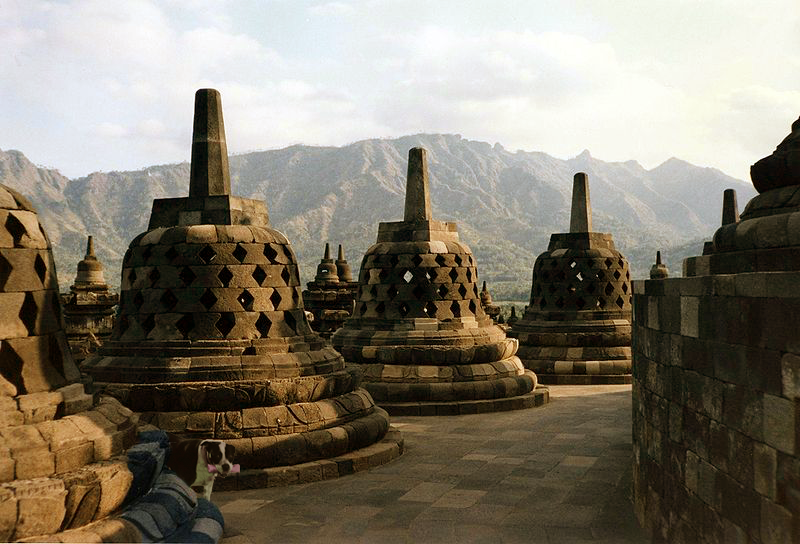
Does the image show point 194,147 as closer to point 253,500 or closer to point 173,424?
point 173,424

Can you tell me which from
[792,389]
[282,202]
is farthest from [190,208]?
[282,202]

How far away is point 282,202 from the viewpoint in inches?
7731

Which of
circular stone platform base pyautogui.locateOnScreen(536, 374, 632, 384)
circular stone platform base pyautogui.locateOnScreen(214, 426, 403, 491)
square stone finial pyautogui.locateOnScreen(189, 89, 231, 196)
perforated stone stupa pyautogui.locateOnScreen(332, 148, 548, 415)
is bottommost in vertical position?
circular stone platform base pyautogui.locateOnScreen(536, 374, 632, 384)

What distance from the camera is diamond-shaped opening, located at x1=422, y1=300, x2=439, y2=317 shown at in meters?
12.8

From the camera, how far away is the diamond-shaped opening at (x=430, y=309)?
12.8m

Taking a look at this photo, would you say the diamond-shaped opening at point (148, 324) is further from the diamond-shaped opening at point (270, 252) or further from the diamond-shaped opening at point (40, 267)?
the diamond-shaped opening at point (40, 267)

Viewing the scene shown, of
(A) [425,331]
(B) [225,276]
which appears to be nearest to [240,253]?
(B) [225,276]

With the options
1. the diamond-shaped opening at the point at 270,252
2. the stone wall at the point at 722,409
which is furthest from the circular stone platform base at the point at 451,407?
the stone wall at the point at 722,409

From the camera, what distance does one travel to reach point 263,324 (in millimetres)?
8352

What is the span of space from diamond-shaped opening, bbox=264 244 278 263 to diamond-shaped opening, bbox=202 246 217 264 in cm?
55

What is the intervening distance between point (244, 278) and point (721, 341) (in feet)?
17.1

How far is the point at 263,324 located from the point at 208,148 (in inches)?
82.5

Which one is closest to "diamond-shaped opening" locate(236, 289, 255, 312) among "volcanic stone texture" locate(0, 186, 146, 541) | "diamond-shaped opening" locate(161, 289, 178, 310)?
"diamond-shaped opening" locate(161, 289, 178, 310)

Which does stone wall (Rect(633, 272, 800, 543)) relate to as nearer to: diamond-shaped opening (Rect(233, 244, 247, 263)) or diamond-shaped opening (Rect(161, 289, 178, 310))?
diamond-shaped opening (Rect(233, 244, 247, 263))
